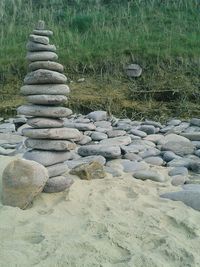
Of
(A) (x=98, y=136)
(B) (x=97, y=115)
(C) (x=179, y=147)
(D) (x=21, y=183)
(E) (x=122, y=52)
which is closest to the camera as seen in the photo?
(D) (x=21, y=183)

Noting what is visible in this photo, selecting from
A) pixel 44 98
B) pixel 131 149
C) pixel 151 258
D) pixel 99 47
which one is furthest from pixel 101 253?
pixel 99 47

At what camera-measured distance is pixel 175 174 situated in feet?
14.7

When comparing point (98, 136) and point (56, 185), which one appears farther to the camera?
point (98, 136)

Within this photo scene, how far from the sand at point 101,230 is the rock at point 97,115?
3.63 metres

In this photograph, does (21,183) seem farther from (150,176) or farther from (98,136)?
(98,136)

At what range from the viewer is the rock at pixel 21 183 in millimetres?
3490

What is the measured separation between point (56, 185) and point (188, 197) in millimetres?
1062

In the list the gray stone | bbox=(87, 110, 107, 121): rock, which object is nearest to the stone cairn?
the gray stone

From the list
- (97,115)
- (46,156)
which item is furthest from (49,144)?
(97,115)

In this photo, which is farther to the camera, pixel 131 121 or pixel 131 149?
pixel 131 121

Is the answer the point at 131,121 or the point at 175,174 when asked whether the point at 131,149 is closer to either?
the point at 175,174

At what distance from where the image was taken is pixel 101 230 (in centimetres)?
307

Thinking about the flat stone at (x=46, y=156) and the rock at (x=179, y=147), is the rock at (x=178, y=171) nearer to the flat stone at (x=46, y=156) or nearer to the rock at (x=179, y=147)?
the rock at (x=179, y=147)

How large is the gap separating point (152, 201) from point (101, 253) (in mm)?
955
